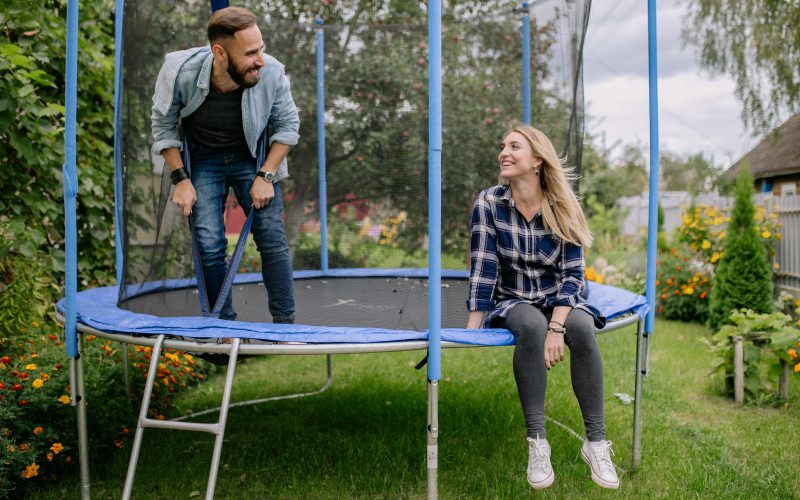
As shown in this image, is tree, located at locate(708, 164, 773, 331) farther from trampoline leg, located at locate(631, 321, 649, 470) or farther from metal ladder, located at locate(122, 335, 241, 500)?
metal ladder, located at locate(122, 335, 241, 500)

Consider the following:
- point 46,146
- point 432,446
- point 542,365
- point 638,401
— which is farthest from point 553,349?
point 46,146

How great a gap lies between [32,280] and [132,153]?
26.9 inches

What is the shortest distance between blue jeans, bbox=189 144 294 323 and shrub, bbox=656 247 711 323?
319 cm

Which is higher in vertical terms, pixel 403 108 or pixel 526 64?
pixel 526 64

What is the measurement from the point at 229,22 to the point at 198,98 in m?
0.23

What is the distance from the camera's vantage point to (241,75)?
5.45 ft

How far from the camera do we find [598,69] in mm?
2395

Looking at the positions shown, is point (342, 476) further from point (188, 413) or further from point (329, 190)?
point (329, 190)

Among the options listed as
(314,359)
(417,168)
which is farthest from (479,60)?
(314,359)

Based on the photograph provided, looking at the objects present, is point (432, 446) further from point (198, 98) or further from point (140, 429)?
point (198, 98)

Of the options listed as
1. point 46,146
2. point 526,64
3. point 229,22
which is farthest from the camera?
point 526,64

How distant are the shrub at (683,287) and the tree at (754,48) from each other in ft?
5.62

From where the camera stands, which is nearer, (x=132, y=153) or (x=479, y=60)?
(x=132, y=153)

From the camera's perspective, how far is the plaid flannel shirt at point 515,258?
67.4 inches
